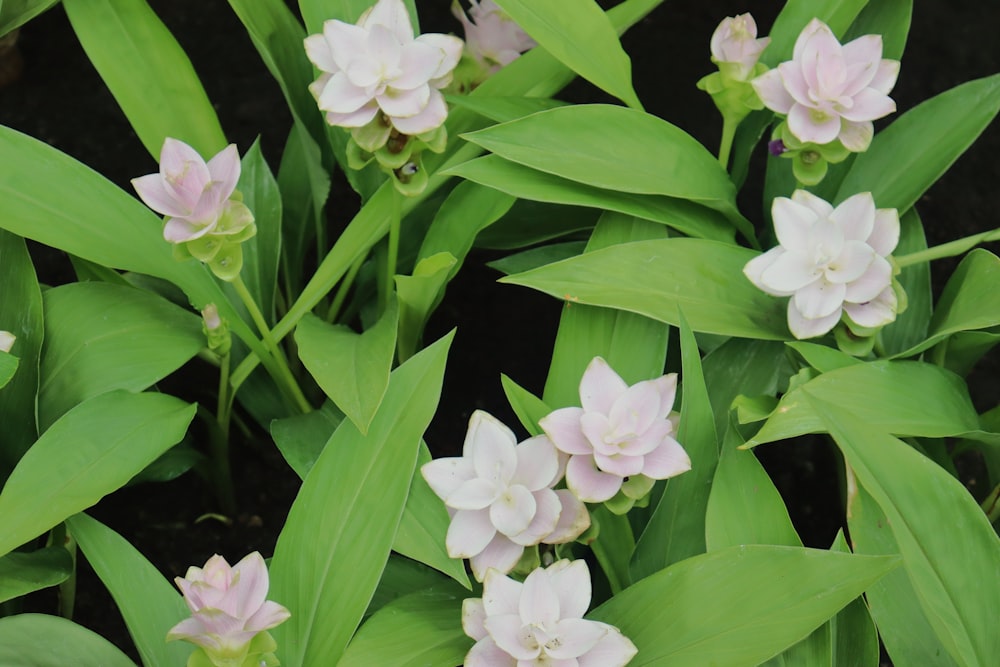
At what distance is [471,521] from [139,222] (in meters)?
0.47

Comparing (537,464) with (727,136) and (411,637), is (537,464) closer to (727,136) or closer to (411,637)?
(411,637)

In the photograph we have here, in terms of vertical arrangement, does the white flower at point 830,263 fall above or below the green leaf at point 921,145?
above

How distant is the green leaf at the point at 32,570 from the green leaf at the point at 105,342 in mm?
125

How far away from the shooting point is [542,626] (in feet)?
2.35

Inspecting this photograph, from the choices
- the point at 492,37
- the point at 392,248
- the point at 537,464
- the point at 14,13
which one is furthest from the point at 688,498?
the point at 14,13

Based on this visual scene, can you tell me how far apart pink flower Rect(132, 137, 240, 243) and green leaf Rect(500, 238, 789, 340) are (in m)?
0.26

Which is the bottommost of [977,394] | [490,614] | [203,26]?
[977,394]

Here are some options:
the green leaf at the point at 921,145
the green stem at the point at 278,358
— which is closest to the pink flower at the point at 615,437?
the green stem at the point at 278,358

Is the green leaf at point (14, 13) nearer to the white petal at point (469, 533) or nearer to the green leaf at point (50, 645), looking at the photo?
the green leaf at point (50, 645)

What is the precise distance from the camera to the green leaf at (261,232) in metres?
1.13

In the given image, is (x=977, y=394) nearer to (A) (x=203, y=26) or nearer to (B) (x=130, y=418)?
(B) (x=130, y=418)

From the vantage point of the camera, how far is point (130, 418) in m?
0.91

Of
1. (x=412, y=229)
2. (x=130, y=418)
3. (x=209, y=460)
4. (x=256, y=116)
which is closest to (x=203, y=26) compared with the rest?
(x=256, y=116)

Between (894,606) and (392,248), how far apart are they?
23.1 inches
